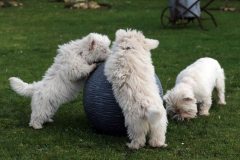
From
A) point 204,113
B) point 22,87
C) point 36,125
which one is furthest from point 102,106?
point 204,113

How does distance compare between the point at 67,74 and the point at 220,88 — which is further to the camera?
the point at 220,88

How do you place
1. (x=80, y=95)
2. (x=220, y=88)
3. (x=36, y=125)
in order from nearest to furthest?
(x=36, y=125), (x=220, y=88), (x=80, y=95)

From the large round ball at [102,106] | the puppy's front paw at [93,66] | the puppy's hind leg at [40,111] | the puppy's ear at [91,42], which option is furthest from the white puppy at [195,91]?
the puppy's hind leg at [40,111]

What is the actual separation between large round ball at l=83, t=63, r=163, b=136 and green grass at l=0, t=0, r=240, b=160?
0.19 m

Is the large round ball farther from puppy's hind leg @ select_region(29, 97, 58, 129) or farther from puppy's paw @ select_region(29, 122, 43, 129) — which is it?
puppy's paw @ select_region(29, 122, 43, 129)

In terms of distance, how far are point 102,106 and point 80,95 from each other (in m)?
2.96

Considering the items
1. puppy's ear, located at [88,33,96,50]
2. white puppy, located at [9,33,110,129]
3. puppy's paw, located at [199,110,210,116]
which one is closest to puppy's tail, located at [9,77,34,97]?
white puppy, located at [9,33,110,129]

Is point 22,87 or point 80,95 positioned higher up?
point 22,87

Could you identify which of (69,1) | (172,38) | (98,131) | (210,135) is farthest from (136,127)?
(69,1)

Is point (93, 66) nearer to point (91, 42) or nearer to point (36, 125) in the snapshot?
point (91, 42)

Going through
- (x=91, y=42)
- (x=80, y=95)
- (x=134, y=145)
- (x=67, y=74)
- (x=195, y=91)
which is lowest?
(x=80, y=95)

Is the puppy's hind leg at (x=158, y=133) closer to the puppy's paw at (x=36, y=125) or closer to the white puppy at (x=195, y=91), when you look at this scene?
the white puppy at (x=195, y=91)

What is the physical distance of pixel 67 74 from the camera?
23.0 ft

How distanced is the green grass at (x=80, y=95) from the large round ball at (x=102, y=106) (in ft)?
0.62
